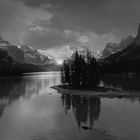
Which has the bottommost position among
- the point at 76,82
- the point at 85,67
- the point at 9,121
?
the point at 9,121

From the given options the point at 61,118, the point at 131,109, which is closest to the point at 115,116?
the point at 131,109

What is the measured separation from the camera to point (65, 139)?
1302 inches

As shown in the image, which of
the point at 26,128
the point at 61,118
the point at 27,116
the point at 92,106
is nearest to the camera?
the point at 26,128

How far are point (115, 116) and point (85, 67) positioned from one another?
63.3m

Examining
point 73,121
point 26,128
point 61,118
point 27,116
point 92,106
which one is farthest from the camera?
point 92,106

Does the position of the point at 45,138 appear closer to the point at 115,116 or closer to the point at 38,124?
the point at 38,124

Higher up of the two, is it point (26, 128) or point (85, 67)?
point (85, 67)

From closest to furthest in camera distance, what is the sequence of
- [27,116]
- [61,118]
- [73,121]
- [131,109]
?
[73,121], [61,118], [27,116], [131,109]

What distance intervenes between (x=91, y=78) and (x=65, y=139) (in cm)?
7782

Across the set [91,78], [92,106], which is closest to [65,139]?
[92,106]

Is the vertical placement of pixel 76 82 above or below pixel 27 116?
above

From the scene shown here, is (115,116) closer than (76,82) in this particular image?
Yes

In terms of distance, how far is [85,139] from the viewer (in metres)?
32.8

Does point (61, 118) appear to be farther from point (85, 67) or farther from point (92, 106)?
point (85, 67)
